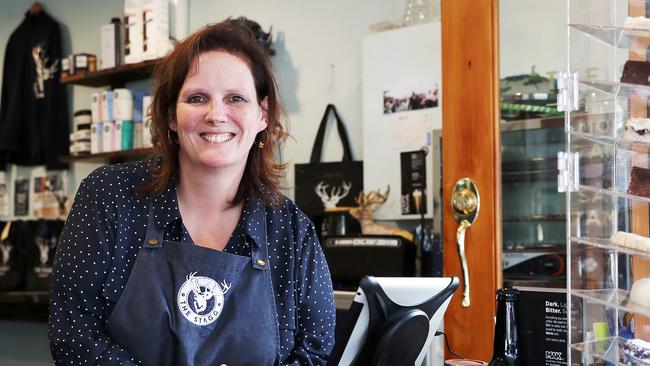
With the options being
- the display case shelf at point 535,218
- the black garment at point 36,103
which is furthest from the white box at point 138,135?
the display case shelf at point 535,218

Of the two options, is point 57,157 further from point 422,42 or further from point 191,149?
point 191,149

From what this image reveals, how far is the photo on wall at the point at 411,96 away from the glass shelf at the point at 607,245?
1.84 m

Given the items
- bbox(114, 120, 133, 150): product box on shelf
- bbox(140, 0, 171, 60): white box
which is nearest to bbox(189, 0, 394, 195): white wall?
bbox(140, 0, 171, 60): white box

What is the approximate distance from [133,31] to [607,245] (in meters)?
3.22

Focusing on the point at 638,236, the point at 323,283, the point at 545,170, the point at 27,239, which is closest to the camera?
the point at 638,236

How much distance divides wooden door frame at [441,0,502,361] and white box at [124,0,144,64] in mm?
2344

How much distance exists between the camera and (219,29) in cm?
184

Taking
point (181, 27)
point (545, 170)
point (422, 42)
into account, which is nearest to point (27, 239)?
point (181, 27)

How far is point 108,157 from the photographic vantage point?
4480 millimetres

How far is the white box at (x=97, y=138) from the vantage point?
4480 mm

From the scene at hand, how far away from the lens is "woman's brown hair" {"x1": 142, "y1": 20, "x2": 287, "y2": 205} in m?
1.79

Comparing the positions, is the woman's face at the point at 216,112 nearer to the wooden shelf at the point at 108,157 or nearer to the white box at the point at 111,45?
the wooden shelf at the point at 108,157

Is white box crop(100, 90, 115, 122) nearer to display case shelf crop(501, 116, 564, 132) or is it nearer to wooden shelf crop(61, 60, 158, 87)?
wooden shelf crop(61, 60, 158, 87)

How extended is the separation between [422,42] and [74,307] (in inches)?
86.3
